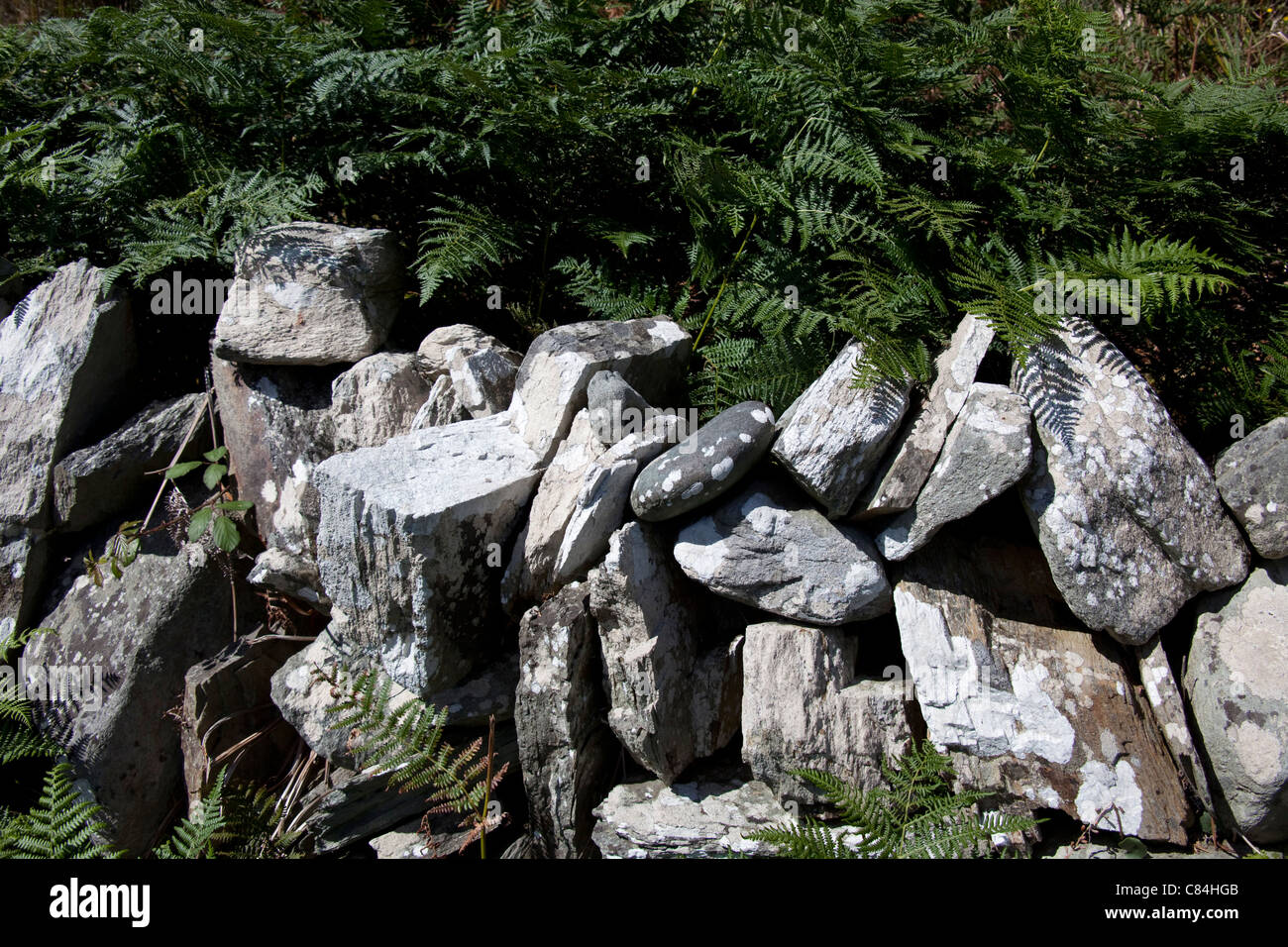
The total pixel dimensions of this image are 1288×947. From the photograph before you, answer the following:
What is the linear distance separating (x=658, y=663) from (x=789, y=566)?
0.61 m

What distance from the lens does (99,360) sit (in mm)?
4688

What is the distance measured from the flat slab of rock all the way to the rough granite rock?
163cm

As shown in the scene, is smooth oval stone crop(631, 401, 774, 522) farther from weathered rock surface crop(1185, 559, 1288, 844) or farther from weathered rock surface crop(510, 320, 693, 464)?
weathered rock surface crop(1185, 559, 1288, 844)

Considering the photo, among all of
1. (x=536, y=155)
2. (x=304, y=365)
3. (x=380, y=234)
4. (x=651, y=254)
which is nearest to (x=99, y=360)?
(x=304, y=365)

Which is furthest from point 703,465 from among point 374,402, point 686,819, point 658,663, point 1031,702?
point 374,402

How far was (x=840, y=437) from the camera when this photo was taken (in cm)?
330

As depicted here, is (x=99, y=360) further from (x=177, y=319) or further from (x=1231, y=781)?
(x=1231, y=781)

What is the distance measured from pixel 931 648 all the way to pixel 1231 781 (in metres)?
1.03

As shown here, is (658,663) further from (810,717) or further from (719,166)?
(719,166)

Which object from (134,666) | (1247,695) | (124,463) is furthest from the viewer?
(124,463)

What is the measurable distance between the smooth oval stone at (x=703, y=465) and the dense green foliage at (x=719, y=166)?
34cm

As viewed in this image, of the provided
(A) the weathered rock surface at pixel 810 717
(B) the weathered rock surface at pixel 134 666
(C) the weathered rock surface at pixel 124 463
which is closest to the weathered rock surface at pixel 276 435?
(C) the weathered rock surface at pixel 124 463

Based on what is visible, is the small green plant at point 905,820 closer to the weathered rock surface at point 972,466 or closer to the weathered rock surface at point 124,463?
the weathered rock surface at point 972,466

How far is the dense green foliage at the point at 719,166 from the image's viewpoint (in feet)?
12.3
